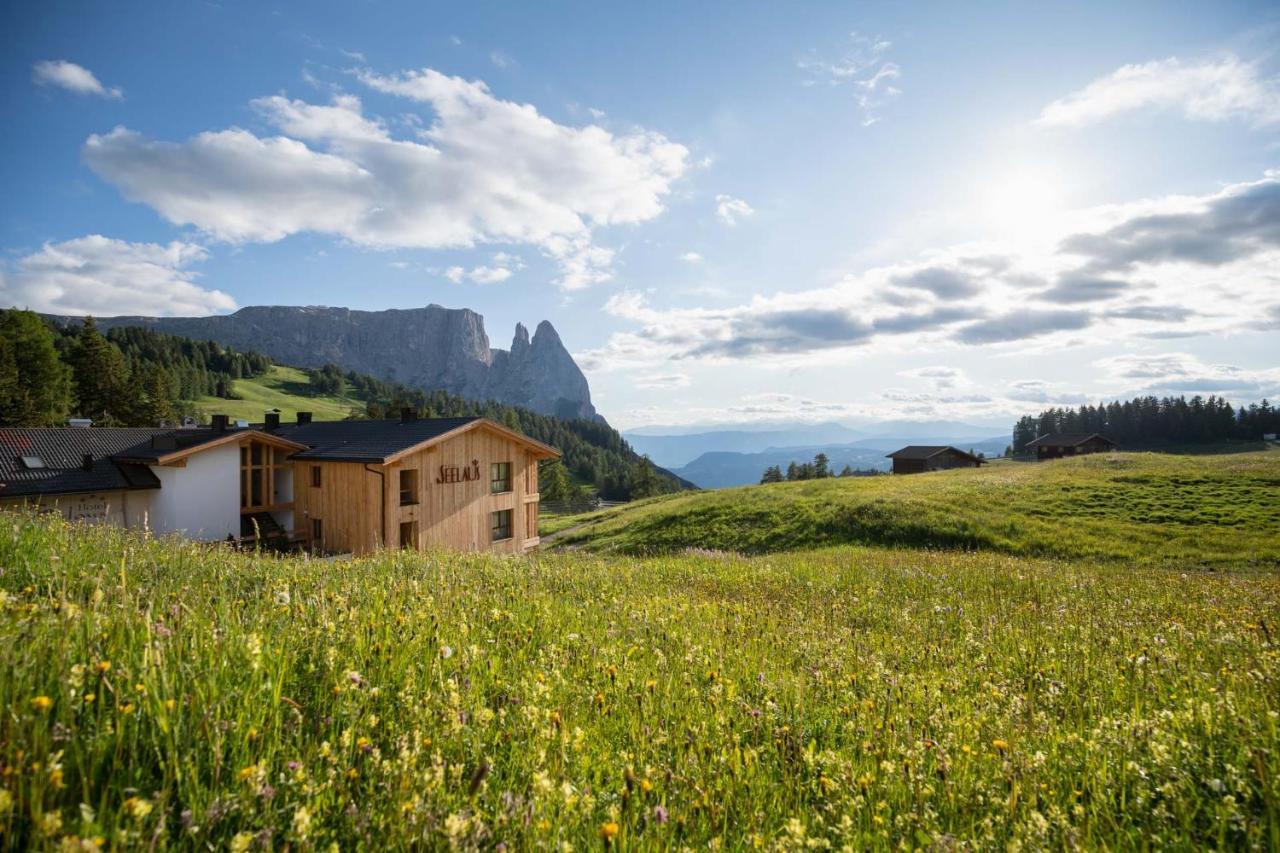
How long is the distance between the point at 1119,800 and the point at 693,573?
32.4ft

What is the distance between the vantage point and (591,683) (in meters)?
4.53

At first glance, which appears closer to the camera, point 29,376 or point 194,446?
point 194,446

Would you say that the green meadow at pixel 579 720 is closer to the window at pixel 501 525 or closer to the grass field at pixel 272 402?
the window at pixel 501 525

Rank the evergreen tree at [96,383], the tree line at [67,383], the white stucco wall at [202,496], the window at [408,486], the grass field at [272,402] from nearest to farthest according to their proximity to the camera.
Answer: the white stucco wall at [202,496] → the window at [408,486] → the tree line at [67,383] → the evergreen tree at [96,383] → the grass field at [272,402]

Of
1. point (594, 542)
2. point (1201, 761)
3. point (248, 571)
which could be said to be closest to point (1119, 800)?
point (1201, 761)

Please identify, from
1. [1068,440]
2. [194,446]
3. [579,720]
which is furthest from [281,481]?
[1068,440]

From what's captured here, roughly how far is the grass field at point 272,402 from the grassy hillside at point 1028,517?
A: 133078 mm

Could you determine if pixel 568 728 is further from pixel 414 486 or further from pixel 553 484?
pixel 553 484

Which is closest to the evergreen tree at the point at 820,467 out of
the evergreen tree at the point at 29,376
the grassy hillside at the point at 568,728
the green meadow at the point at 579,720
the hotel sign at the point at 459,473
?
the hotel sign at the point at 459,473

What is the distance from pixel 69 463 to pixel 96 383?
70807 millimetres

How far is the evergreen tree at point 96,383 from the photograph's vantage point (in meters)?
79.1

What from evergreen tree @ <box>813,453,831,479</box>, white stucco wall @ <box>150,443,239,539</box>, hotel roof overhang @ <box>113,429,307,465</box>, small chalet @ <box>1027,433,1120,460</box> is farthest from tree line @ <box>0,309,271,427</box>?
small chalet @ <box>1027,433,1120,460</box>

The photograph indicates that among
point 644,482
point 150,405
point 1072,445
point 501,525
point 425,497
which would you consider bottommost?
point 644,482

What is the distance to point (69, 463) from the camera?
94.8ft
